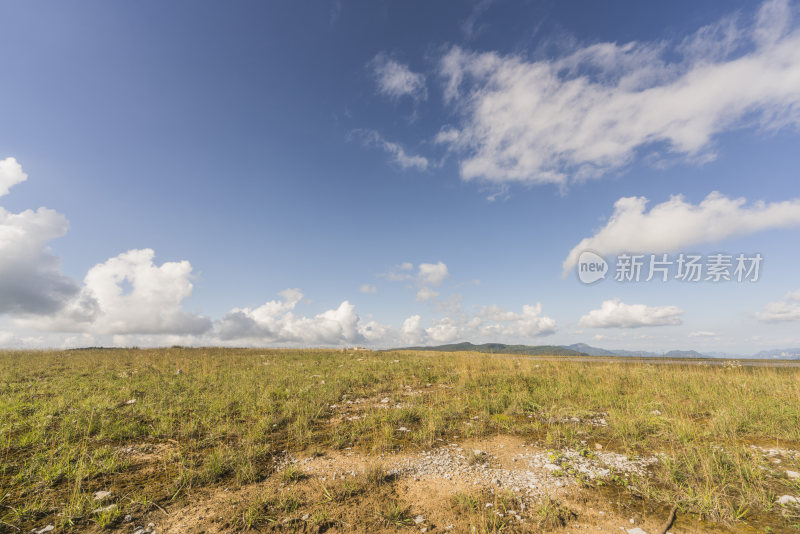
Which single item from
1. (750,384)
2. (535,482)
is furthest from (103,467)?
(750,384)

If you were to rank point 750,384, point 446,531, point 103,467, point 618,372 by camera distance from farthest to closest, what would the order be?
1. point 618,372
2. point 750,384
3. point 103,467
4. point 446,531

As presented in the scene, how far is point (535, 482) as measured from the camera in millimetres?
5453

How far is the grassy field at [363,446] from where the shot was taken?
460 cm

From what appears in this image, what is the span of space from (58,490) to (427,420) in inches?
297

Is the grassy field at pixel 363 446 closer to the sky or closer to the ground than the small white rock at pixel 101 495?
closer to the sky

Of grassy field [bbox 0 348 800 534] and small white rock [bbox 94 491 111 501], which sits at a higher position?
grassy field [bbox 0 348 800 534]

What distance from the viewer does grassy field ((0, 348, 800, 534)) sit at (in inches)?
181

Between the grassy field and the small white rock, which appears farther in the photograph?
the small white rock

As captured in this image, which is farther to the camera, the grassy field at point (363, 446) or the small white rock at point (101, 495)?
the small white rock at point (101, 495)

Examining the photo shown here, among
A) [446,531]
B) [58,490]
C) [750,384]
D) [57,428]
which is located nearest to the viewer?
[446,531]

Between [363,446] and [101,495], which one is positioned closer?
[101,495]

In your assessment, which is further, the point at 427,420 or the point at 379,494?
the point at 427,420

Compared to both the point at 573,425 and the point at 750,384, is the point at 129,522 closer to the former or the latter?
the point at 573,425

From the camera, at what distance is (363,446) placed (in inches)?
285
